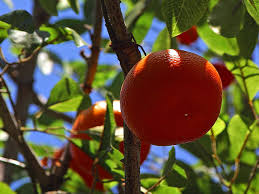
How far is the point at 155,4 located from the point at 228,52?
511 millimetres

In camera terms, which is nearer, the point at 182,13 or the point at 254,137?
the point at 182,13

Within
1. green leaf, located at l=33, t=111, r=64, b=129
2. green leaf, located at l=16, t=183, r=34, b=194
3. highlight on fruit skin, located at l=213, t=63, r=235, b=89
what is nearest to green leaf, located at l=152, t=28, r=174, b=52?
highlight on fruit skin, located at l=213, t=63, r=235, b=89

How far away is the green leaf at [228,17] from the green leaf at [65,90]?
1.53 ft

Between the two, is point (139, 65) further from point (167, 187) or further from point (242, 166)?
point (242, 166)

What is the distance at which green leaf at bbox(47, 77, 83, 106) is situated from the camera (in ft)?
4.28

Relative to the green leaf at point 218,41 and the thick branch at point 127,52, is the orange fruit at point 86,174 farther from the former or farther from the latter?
the green leaf at point 218,41

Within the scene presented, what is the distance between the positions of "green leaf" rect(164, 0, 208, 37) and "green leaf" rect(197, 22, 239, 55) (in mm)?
438

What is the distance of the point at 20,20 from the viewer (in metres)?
1.02

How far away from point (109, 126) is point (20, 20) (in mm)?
337

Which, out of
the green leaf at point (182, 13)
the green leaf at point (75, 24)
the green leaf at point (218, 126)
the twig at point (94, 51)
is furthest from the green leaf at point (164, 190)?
the green leaf at point (75, 24)

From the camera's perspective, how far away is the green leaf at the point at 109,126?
1015 mm

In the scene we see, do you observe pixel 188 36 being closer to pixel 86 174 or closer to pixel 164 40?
pixel 164 40

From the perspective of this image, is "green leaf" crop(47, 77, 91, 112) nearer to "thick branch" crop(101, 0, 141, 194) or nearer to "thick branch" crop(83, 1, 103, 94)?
"thick branch" crop(83, 1, 103, 94)

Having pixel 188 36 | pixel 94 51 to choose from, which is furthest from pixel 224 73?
pixel 94 51
